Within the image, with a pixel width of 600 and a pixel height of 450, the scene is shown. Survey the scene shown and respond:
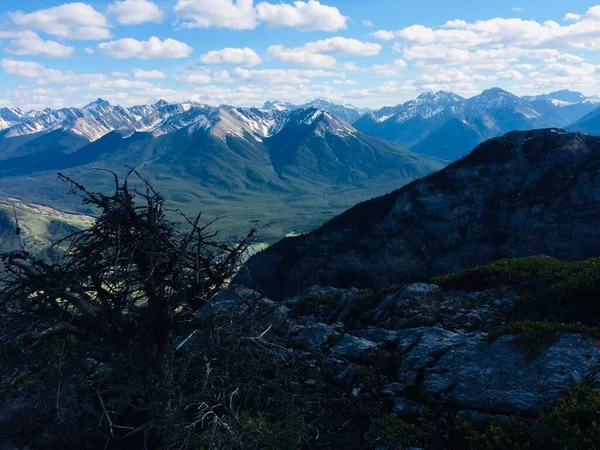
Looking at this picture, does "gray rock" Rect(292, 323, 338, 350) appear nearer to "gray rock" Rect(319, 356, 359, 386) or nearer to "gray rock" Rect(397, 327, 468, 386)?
"gray rock" Rect(319, 356, 359, 386)

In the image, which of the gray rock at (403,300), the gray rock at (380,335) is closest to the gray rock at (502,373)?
the gray rock at (380,335)

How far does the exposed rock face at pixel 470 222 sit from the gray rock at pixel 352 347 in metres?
62.1

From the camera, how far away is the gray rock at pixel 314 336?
1565 cm

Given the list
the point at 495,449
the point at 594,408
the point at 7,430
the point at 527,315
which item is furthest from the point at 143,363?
the point at 527,315

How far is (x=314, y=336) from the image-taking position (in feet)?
53.4

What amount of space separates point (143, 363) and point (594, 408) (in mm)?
9905

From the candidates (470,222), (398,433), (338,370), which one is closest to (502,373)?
(398,433)

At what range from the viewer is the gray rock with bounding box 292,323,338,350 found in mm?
15648

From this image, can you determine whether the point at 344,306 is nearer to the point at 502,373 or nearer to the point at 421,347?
the point at 421,347

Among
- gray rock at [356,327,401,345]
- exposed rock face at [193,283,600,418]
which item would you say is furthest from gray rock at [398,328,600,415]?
gray rock at [356,327,401,345]

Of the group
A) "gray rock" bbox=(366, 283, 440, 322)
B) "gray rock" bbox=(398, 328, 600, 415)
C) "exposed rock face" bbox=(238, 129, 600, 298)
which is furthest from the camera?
"exposed rock face" bbox=(238, 129, 600, 298)

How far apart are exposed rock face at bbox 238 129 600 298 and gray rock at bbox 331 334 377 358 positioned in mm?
62145

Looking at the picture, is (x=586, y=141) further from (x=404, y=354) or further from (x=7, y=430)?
(x=7, y=430)

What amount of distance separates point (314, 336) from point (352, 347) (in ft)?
6.64
